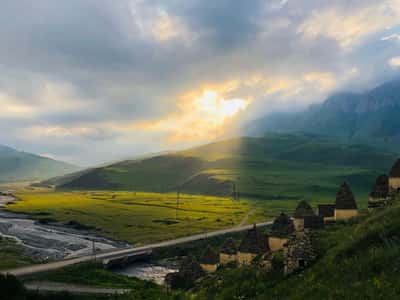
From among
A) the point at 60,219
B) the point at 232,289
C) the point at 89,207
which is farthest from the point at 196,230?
the point at 232,289

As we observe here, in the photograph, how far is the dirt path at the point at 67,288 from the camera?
2404 inches

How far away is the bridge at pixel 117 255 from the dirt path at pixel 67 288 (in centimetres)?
642

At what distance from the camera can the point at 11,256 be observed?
9006 centimetres

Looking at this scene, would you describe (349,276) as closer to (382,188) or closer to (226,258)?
(382,188)

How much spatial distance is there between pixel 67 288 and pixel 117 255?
91.8ft

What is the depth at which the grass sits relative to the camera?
79688mm

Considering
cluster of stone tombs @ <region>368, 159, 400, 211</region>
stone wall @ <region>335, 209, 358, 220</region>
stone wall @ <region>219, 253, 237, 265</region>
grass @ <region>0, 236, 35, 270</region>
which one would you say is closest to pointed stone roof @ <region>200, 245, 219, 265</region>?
stone wall @ <region>219, 253, 237, 265</region>

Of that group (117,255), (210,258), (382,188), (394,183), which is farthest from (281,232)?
(117,255)

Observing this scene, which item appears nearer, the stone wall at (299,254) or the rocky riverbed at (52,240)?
the stone wall at (299,254)

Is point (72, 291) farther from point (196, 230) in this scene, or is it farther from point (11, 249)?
point (196, 230)

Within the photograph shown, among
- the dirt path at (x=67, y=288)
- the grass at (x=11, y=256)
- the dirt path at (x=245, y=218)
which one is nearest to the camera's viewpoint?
the dirt path at (x=67, y=288)

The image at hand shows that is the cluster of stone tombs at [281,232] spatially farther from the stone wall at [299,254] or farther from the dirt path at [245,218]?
the dirt path at [245,218]

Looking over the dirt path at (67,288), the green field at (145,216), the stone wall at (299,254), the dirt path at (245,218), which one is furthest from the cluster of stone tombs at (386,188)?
the dirt path at (245,218)

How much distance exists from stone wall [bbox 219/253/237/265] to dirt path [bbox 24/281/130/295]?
16.9m
